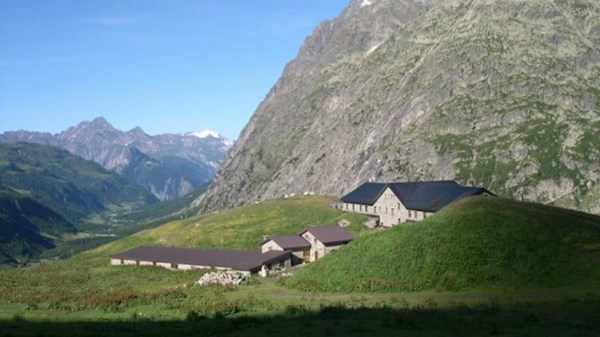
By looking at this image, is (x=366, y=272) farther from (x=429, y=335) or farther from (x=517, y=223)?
(x=429, y=335)

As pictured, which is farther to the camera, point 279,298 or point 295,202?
point 295,202

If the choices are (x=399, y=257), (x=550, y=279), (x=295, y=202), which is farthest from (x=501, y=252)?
(x=295, y=202)

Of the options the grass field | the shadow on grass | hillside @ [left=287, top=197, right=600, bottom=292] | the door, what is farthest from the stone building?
the shadow on grass

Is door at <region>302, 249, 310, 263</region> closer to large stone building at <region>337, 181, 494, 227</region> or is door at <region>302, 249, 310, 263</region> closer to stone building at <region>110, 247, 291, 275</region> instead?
stone building at <region>110, 247, 291, 275</region>

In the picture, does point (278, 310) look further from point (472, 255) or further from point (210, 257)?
point (210, 257)

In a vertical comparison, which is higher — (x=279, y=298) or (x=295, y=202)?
(x=295, y=202)

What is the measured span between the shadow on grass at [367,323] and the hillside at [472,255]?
41.3ft

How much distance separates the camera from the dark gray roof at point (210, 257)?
3516 inches

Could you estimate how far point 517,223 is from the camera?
72.6m

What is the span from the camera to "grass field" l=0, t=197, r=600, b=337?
39.1 meters

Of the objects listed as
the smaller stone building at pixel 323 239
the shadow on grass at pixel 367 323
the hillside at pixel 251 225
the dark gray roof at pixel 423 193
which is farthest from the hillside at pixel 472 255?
the hillside at pixel 251 225

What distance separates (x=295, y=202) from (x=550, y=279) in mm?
96056

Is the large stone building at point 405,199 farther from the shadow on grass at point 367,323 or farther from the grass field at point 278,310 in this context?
the shadow on grass at point 367,323

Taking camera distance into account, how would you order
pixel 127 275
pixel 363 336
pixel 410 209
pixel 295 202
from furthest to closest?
pixel 295 202, pixel 410 209, pixel 127 275, pixel 363 336
